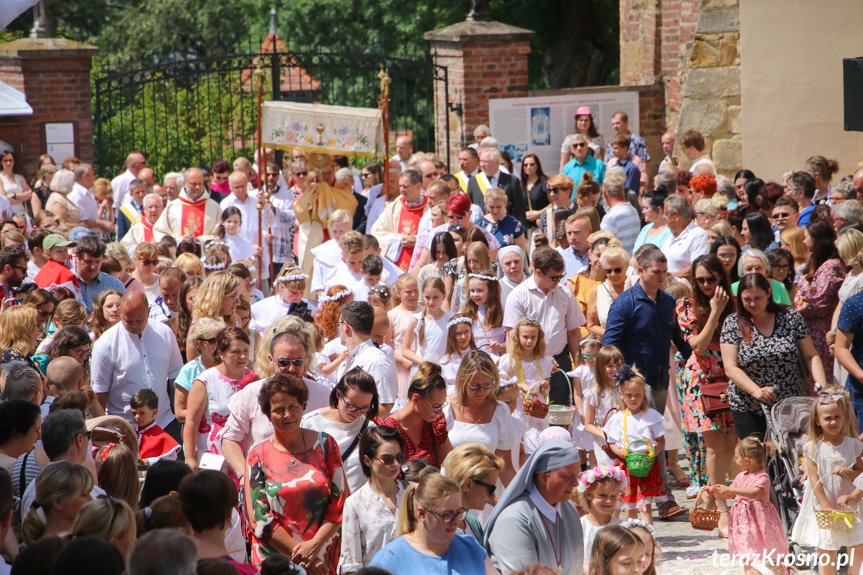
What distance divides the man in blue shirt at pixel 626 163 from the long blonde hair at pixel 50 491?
33.2 ft

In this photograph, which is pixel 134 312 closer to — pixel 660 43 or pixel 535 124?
pixel 535 124

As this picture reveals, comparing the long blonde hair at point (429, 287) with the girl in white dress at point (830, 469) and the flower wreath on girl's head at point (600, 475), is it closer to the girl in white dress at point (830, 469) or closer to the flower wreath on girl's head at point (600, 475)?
the flower wreath on girl's head at point (600, 475)

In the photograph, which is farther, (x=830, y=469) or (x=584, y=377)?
(x=584, y=377)

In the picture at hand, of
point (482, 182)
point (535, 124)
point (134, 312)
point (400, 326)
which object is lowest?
point (400, 326)

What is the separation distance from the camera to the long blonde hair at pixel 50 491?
430 cm

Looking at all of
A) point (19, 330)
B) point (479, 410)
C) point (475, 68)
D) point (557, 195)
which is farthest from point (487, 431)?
point (475, 68)

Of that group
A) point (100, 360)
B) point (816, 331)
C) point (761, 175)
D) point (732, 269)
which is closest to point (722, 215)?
point (732, 269)

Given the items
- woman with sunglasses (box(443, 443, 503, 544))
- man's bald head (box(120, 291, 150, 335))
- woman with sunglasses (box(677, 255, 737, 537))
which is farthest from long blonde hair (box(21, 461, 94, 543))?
woman with sunglasses (box(677, 255, 737, 537))

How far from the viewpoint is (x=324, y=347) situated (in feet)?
25.2

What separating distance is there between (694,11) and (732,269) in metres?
9.10

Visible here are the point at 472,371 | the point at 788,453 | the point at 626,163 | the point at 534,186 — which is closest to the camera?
the point at 472,371

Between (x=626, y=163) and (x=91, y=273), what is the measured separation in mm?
7394

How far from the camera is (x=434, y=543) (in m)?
4.47

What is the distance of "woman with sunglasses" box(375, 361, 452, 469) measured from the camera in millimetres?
5773
